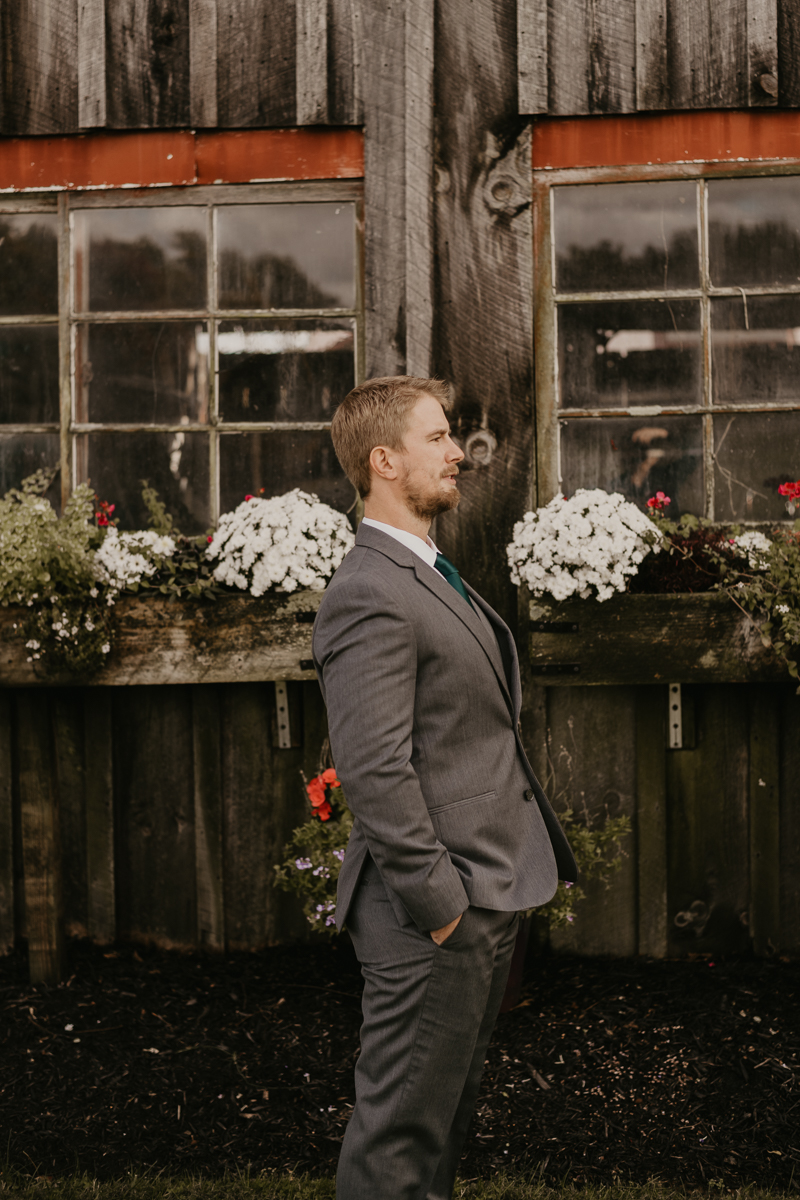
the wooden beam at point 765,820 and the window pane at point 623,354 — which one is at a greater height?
the window pane at point 623,354

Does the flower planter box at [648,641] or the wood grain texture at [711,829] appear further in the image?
the wood grain texture at [711,829]

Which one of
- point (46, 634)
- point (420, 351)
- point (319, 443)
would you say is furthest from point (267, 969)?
point (420, 351)

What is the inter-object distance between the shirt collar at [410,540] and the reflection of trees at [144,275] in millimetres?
2205

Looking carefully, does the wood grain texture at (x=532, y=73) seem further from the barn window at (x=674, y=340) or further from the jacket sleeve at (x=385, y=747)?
the jacket sleeve at (x=385, y=747)

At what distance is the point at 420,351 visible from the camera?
367cm

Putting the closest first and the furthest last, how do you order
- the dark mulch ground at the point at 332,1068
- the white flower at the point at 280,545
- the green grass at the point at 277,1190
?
1. the green grass at the point at 277,1190
2. the dark mulch ground at the point at 332,1068
3. the white flower at the point at 280,545

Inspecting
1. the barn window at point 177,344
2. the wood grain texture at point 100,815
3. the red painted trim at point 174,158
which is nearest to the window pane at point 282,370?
the barn window at point 177,344

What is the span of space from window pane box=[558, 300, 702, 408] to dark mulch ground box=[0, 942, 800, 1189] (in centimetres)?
222

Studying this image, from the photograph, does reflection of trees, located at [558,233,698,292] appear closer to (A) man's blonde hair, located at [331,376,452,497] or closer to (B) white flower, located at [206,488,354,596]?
(B) white flower, located at [206,488,354,596]

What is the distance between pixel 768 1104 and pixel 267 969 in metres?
1.84

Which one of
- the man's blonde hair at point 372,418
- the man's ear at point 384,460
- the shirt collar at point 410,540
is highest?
the man's blonde hair at point 372,418

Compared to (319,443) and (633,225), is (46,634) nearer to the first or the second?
(319,443)

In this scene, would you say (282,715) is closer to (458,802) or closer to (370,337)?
(370,337)

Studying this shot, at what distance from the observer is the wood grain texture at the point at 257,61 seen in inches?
145
